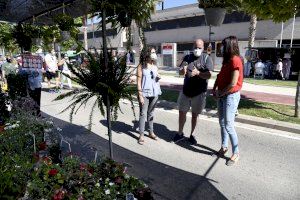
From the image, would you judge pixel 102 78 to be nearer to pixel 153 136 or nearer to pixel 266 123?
pixel 153 136

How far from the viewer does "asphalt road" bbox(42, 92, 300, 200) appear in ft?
14.1

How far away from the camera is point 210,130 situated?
7156 millimetres

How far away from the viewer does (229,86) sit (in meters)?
5.03

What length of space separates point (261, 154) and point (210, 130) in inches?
66.0

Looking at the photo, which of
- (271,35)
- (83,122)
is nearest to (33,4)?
(83,122)

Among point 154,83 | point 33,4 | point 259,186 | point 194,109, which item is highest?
point 33,4

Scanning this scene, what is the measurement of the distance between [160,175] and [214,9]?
367 cm

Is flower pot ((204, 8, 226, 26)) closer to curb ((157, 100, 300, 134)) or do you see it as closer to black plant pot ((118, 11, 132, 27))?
curb ((157, 100, 300, 134))

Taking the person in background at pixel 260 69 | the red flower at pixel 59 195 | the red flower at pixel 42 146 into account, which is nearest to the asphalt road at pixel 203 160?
the red flower at pixel 42 146

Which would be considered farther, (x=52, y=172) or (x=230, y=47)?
(x=230, y=47)

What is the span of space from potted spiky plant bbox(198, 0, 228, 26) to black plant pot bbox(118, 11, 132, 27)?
343 centimetres

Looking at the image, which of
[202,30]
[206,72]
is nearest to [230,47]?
[206,72]

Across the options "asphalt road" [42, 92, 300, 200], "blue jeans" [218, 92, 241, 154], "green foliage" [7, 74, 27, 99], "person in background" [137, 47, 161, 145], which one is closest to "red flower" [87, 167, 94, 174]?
"asphalt road" [42, 92, 300, 200]

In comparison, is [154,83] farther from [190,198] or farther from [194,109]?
[190,198]
